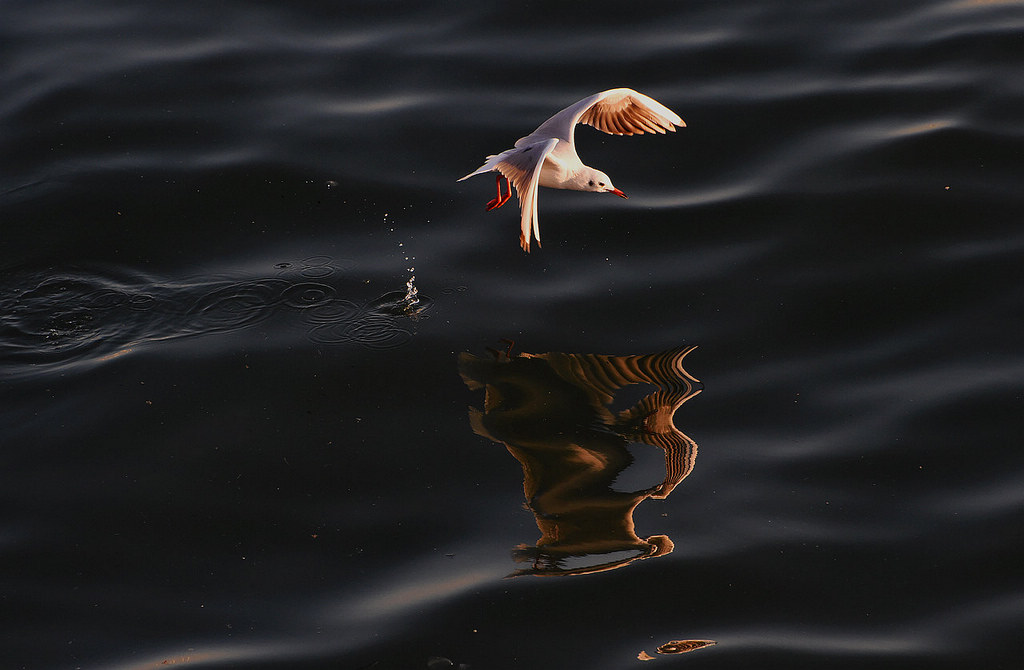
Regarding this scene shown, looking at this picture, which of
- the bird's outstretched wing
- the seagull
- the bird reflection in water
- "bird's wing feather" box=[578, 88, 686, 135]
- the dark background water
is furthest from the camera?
"bird's wing feather" box=[578, 88, 686, 135]

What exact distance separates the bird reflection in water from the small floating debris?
0.50 m

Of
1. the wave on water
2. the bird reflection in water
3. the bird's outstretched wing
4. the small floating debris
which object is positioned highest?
the bird's outstretched wing

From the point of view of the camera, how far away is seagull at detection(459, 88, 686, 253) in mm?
6586

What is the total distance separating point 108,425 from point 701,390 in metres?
3.22

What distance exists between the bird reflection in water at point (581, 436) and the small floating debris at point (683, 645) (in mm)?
500

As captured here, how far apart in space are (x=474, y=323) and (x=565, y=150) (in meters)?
1.14

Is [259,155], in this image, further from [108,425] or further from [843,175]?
[843,175]

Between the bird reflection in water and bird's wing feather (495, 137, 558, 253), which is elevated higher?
bird's wing feather (495, 137, 558, 253)

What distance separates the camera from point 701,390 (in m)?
6.80

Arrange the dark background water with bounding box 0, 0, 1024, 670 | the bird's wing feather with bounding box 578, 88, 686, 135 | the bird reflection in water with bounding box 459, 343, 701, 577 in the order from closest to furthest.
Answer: the dark background water with bounding box 0, 0, 1024, 670 → the bird reflection in water with bounding box 459, 343, 701, 577 → the bird's wing feather with bounding box 578, 88, 686, 135

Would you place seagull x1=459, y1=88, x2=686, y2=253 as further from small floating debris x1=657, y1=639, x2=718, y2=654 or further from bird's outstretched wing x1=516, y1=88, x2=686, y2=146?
small floating debris x1=657, y1=639, x2=718, y2=654

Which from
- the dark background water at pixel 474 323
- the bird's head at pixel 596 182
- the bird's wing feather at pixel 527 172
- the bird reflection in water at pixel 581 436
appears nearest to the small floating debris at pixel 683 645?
the dark background water at pixel 474 323

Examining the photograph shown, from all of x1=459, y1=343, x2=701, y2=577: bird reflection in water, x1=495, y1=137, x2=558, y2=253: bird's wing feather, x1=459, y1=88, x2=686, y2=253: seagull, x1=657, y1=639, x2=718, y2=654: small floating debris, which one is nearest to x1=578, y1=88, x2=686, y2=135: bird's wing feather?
x1=459, y1=88, x2=686, y2=253: seagull

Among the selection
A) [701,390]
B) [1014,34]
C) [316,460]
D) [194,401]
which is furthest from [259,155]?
[1014,34]
